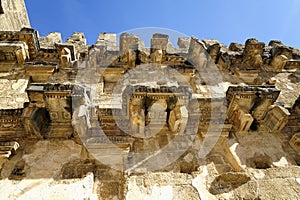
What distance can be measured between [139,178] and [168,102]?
1455mm

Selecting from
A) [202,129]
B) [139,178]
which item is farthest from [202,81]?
[139,178]

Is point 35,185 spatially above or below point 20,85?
below

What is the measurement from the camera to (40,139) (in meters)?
3.32

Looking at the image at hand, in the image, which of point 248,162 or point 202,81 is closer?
point 248,162

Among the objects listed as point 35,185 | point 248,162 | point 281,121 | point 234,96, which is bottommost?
point 35,185

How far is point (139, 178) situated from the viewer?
Answer: 9.11ft

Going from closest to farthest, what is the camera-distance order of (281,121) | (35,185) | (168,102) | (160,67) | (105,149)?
(35,185), (105,149), (168,102), (281,121), (160,67)

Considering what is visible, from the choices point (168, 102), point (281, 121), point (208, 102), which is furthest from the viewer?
point (208, 102)

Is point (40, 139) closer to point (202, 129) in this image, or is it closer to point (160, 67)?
point (202, 129)

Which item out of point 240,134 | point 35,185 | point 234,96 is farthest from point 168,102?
point 35,185

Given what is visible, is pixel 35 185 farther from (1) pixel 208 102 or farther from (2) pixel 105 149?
(1) pixel 208 102

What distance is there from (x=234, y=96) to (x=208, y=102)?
550 millimetres

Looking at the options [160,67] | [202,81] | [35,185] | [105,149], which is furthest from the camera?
[160,67]

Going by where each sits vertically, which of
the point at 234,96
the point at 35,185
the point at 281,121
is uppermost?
the point at 234,96
